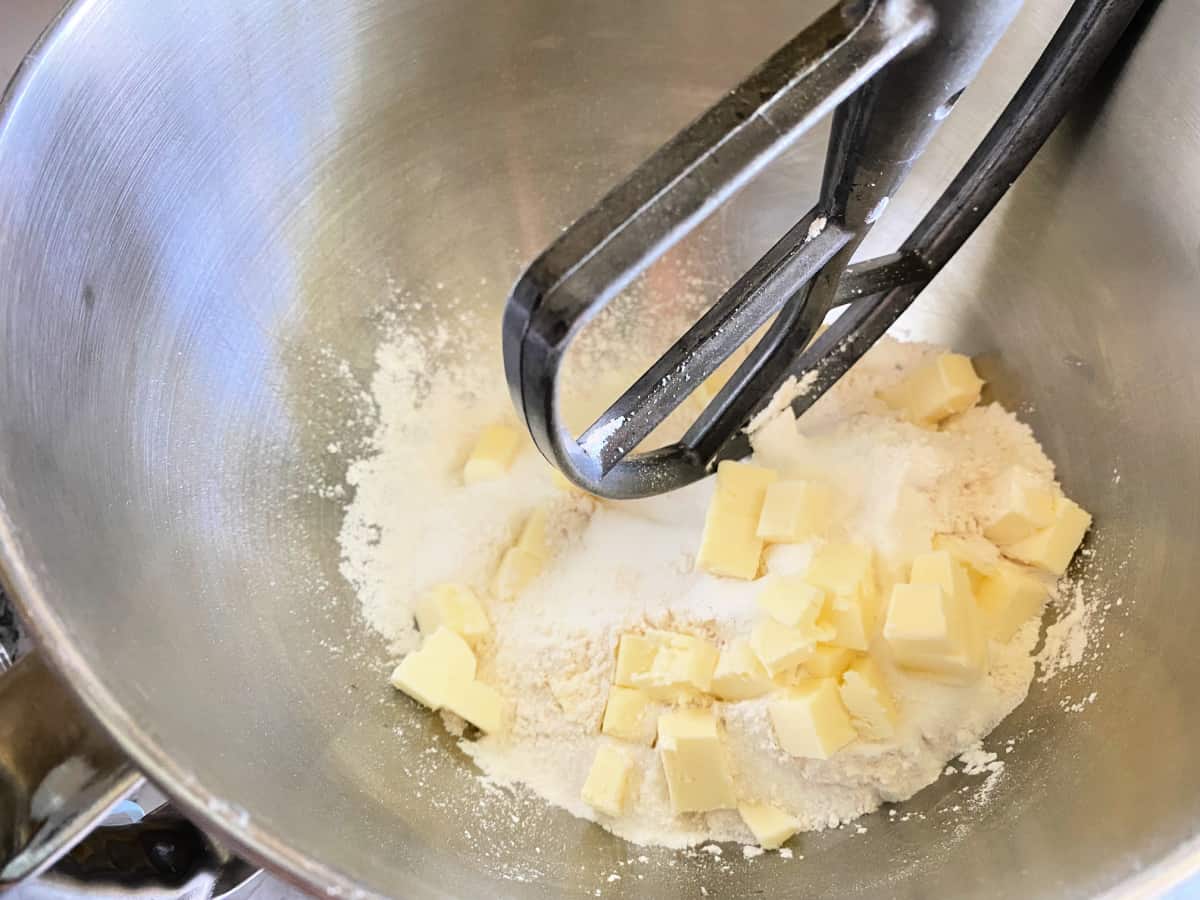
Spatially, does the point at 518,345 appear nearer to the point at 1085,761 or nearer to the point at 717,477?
the point at 717,477

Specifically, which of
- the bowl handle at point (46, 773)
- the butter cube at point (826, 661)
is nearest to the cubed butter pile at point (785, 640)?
the butter cube at point (826, 661)

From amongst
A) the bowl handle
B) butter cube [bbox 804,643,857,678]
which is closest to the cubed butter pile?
butter cube [bbox 804,643,857,678]

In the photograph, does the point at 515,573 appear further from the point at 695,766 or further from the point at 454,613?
the point at 695,766

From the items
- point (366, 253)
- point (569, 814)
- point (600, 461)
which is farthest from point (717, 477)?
point (366, 253)

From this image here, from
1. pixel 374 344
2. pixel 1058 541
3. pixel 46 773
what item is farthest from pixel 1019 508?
pixel 46 773

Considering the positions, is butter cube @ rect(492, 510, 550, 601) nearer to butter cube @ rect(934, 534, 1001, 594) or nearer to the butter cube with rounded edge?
the butter cube with rounded edge

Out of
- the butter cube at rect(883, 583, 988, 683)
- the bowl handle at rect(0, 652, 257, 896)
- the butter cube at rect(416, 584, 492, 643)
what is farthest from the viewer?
the butter cube at rect(416, 584, 492, 643)

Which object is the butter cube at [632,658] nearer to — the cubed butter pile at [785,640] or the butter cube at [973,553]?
the cubed butter pile at [785,640]
